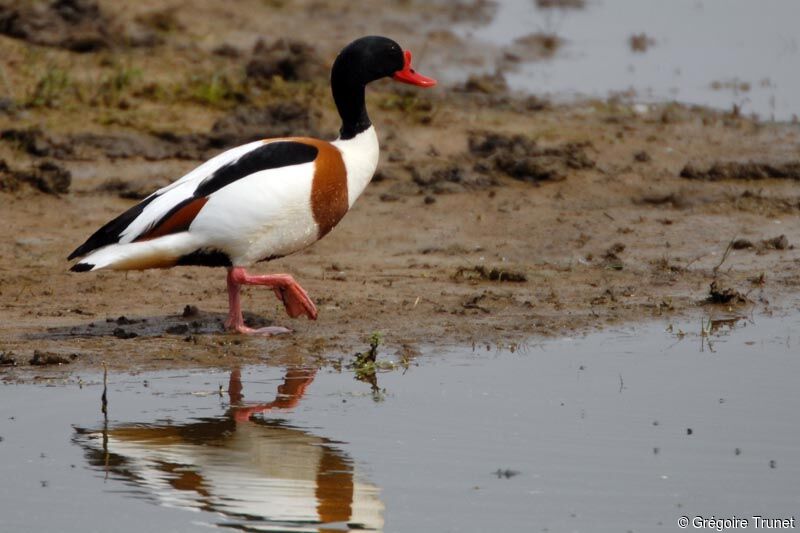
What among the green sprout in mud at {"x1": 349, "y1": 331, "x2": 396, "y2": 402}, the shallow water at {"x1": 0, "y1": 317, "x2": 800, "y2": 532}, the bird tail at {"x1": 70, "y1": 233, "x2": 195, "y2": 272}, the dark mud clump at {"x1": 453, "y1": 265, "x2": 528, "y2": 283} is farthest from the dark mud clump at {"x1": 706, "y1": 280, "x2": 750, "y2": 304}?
the bird tail at {"x1": 70, "y1": 233, "x2": 195, "y2": 272}

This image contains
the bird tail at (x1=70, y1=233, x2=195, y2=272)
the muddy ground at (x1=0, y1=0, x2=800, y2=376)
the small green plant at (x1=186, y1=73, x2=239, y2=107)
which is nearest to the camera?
the bird tail at (x1=70, y1=233, x2=195, y2=272)

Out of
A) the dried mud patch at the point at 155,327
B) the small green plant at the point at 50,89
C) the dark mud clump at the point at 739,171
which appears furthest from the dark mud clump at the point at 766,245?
the small green plant at the point at 50,89

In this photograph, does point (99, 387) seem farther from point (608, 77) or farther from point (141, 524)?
point (608, 77)

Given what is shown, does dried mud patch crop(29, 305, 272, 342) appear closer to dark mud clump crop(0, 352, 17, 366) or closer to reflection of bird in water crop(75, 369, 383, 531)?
dark mud clump crop(0, 352, 17, 366)

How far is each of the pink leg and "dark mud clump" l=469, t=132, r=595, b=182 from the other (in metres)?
3.32

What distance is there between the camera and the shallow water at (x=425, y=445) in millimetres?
5262

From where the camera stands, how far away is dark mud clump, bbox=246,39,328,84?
12.5m

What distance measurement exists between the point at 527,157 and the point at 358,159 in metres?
3.19

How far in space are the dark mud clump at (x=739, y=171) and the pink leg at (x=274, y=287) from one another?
13.6ft

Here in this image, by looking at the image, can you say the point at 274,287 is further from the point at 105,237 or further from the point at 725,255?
the point at 725,255

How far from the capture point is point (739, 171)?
11062 mm

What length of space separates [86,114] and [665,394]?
6052 millimetres

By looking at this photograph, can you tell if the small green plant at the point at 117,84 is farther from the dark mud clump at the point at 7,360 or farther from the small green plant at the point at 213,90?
the dark mud clump at the point at 7,360

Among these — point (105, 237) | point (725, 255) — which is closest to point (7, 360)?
point (105, 237)
